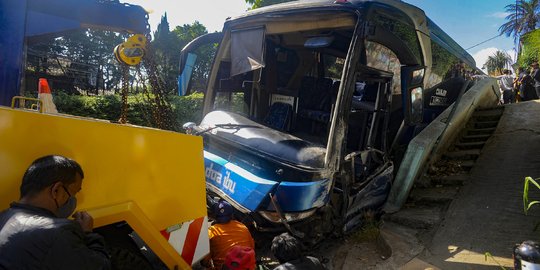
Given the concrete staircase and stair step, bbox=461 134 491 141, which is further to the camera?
stair step, bbox=461 134 491 141

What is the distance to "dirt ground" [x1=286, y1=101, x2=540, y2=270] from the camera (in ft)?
11.4

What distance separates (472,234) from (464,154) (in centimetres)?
236

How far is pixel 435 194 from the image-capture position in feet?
16.2

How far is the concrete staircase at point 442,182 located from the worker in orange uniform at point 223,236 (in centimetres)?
230

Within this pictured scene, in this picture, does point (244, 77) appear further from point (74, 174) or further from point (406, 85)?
point (74, 174)

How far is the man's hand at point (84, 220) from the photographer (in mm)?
1531


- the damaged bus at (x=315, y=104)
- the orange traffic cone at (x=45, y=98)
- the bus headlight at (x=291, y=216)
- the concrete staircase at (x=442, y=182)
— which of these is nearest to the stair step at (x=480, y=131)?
the concrete staircase at (x=442, y=182)

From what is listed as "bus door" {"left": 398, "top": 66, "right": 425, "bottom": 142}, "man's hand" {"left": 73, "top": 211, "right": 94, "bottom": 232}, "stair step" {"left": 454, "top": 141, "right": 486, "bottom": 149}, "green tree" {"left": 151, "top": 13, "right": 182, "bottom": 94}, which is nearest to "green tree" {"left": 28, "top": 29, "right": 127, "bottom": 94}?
"green tree" {"left": 151, "top": 13, "right": 182, "bottom": 94}

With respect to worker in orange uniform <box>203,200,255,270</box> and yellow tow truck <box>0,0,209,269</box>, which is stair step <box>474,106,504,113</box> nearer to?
worker in orange uniform <box>203,200,255,270</box>

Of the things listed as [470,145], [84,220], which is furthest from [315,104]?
[84,220]

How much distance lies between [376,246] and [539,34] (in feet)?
47.9

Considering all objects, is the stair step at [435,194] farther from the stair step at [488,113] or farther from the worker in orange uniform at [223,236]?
the stair step at [488,113]

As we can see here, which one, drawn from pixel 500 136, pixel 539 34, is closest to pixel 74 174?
pixel 500 136

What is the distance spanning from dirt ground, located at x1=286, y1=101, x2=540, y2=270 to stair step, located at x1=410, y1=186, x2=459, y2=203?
0.10m
